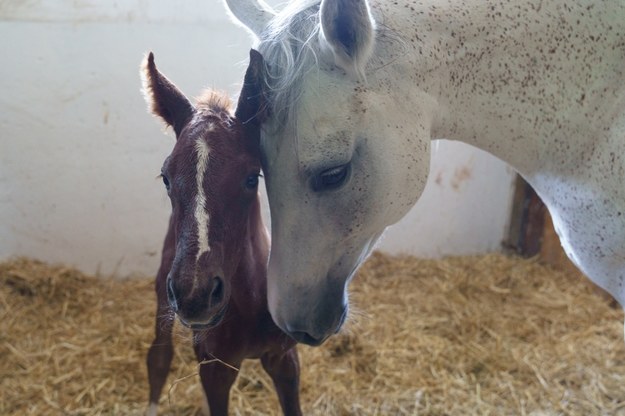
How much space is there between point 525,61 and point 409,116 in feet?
0.94

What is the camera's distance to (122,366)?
2084mm

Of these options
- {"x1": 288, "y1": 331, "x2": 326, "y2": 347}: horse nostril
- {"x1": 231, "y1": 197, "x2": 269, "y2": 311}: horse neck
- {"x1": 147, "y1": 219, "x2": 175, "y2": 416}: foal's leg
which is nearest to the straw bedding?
{"x1": 147, "y1": 219, "x2": 175, "y2": 416}: foal's leg

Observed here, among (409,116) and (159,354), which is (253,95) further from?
(159,354)

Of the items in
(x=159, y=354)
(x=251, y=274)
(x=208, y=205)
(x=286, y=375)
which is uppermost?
(x=208, y=205)

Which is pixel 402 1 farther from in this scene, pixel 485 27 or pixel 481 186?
pixel 481 186

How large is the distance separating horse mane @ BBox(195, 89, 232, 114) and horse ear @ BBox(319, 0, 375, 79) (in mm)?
287

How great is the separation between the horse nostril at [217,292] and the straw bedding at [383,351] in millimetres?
705

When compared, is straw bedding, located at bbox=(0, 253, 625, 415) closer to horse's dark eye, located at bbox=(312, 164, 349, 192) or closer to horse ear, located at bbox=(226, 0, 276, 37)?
horse's dark eye, located at bbox=(312, 164, 349, 192)

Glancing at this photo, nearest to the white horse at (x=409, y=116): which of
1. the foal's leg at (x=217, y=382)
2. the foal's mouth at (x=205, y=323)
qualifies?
the foal's mouth at (x=205, y=323)

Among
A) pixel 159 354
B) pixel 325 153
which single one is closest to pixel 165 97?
pixel 325 153

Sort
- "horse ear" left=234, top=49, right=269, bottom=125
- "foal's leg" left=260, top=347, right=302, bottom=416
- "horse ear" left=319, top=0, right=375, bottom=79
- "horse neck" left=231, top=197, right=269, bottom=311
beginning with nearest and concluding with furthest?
"horse ear" left=319, top=0, right=375, bottom=79, "horse ear" left=234, top=49, right=269, bottom=125, "horse neck" left=231, top=197, right=269, bottom=311, "foal's leg" left=260, top=347, right=302, bottom=416

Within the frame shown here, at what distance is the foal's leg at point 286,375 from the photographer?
4.72ft

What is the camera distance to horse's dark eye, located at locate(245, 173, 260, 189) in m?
1.02

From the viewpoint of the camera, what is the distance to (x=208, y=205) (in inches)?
37.5
